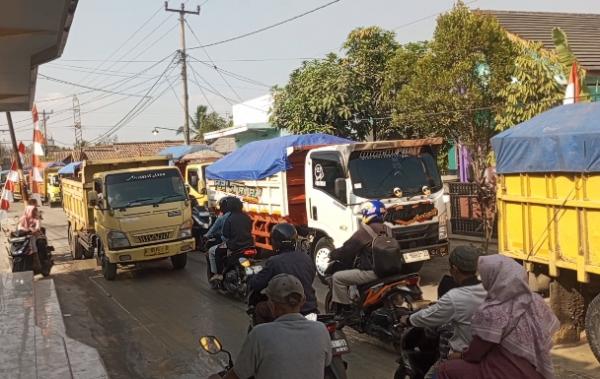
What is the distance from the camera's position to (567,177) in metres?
5.81

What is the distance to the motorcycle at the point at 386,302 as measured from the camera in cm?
579

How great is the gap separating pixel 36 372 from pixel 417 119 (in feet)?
31.0

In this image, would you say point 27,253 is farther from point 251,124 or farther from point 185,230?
point 251,124

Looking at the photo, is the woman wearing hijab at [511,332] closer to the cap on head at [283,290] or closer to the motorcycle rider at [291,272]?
the cap on head at [283,290]

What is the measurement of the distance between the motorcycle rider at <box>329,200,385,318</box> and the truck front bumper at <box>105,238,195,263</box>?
5.43 m

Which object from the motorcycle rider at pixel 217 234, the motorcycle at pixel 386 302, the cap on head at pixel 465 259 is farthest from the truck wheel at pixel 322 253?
the cap on head at pixel 465 259

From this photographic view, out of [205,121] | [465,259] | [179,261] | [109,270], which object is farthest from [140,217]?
[205,121]

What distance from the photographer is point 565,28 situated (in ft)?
66.1

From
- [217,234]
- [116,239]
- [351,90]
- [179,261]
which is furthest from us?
[351,90]

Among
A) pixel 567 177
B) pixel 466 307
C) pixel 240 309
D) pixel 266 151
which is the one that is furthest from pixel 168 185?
pixel 466 307

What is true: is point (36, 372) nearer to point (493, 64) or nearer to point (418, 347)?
point (418, 347)

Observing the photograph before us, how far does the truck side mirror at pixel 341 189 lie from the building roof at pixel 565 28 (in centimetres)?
1009

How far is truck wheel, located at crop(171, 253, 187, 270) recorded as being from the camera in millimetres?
11891

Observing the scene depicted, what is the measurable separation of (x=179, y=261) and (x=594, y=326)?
8.39 m
